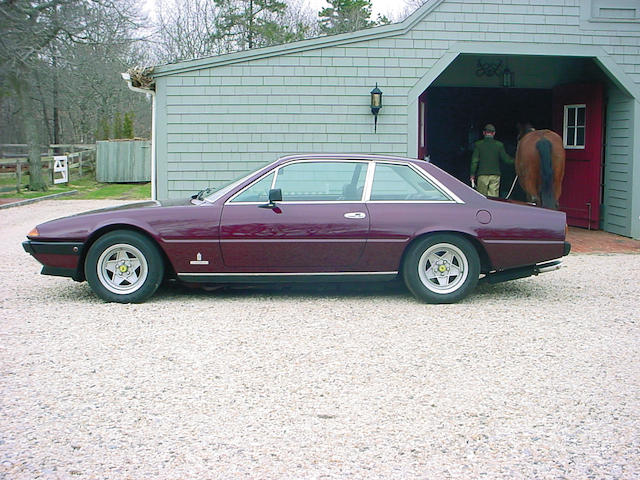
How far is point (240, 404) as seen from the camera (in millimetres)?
4379

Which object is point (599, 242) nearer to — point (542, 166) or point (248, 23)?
point (542, 166)

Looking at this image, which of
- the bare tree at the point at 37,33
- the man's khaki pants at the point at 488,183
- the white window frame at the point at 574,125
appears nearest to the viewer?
the man's khaki pants at the point at 488,183

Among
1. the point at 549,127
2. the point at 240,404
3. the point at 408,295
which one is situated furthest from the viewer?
the point at 549,127

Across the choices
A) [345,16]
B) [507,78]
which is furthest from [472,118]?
[345,16]

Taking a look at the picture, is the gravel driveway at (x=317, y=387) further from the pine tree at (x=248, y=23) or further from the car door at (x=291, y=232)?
the pine tree at (x=248, y=23)

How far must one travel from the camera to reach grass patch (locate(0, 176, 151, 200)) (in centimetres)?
2245

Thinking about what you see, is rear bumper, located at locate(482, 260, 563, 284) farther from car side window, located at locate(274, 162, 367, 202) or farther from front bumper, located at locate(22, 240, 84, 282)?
front bumper, located at locate(22, 240, 84, 282)

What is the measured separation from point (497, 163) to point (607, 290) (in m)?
4.51

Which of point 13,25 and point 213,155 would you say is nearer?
point 213,155

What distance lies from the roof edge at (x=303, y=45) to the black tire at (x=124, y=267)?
4670 mm

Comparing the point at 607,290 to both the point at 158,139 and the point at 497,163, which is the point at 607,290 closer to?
the point at 497,163

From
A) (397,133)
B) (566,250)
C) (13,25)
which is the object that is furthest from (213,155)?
(13,25)

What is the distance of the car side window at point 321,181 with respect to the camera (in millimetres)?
7266

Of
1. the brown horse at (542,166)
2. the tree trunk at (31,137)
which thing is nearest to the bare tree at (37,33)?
the tree trunk at (31,137)
